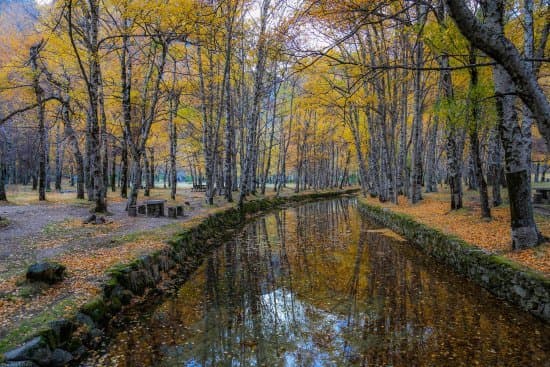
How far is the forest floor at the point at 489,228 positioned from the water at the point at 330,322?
1032 mm

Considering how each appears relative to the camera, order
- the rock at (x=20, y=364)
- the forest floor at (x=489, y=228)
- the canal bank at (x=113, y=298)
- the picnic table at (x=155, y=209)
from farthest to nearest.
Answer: the picnic table at (x=155, y=209) → the forest floor at (x=489, y=228) → the canal bank at (x=113, y=298) → the rock at (x=20, y=364)

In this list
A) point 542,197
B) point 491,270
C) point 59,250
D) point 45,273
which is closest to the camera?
point 45,273

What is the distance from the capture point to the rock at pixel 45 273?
20.5 feet

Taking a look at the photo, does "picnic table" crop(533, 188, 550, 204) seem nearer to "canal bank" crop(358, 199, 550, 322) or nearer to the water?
"canal bank" crop(358, 199, 550, 322)

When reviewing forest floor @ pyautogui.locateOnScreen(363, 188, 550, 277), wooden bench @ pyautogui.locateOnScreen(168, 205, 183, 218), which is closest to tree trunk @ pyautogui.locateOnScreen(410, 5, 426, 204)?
forest floor @ pyautogui.locateOnScreen(363, 188, 550, 277)

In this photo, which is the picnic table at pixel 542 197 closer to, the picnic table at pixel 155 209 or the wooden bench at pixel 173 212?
the wooden bench at pixel 173 212

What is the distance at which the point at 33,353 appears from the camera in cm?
429

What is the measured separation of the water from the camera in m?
4.97

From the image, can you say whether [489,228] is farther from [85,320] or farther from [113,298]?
[85,320]

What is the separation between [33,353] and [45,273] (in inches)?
94.1

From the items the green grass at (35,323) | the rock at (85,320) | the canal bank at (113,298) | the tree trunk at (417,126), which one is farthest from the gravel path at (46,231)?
the tree trunk at (417,126)

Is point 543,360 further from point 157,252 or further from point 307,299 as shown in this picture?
point 157,252


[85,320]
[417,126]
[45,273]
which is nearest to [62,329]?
[85,320]

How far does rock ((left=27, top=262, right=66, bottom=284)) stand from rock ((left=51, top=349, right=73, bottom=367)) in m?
2.05
